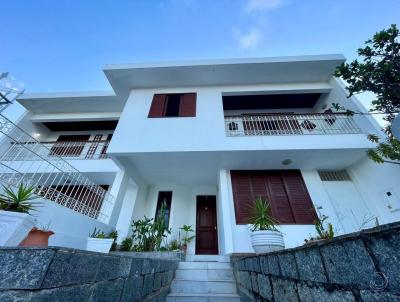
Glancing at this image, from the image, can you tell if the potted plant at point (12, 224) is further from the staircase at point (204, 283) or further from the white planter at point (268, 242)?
the white planter at point (268, 242)

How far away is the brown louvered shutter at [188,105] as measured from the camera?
5.85 metres

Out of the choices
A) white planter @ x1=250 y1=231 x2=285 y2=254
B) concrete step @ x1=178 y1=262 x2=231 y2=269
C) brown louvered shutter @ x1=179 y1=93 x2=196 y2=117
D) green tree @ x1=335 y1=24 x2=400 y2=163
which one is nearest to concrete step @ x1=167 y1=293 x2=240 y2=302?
concrete step @ x1=178 y1=262 x2=231 y2=269

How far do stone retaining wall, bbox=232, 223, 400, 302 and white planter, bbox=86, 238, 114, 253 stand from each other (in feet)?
12.1

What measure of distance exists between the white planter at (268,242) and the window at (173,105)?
4.06m

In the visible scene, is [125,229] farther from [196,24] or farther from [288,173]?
[196,24]

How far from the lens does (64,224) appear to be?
10.8ft

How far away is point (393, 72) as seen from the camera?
3.38m

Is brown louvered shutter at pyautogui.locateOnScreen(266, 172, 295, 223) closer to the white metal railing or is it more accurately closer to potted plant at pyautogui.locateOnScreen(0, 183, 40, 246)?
the white metal railing

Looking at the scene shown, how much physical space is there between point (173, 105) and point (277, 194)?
16.2 ft

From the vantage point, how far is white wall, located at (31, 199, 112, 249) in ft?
9.55

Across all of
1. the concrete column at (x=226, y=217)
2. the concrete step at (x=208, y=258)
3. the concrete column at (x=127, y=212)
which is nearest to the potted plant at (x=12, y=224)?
the concrete step at (x=208, y=258)

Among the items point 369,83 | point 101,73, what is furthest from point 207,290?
point 101,73

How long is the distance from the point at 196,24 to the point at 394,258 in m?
8.30

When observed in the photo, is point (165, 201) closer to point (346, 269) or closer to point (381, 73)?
point (346, 269)
